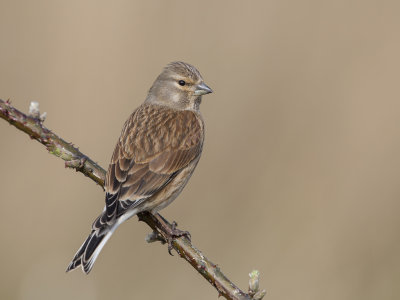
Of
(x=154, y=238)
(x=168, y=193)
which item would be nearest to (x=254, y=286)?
(x=154, y=238)

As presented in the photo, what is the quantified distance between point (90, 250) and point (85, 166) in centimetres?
49

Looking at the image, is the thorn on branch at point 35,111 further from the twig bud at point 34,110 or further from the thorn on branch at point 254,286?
the thorn on branch at point 254,286

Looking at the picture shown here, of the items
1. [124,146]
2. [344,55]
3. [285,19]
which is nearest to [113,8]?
[285,19]

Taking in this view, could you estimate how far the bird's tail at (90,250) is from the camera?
392 centimetres

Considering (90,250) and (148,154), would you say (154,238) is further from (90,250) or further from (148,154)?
(148,154)

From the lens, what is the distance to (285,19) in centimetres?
852

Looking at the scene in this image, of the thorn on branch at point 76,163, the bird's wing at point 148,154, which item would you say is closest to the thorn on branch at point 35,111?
the thorn on branch at point 76,163

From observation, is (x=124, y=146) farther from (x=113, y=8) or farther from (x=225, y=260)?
(x=113, y=8)

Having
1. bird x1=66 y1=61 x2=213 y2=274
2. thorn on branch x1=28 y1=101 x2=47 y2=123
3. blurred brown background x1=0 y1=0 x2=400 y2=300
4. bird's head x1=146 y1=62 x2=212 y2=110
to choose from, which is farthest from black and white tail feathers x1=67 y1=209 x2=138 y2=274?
blurred brown background x1=0 y1=0 x2=400 y2=300

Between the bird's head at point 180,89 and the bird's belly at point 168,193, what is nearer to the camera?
the bird's belly at point 168,193

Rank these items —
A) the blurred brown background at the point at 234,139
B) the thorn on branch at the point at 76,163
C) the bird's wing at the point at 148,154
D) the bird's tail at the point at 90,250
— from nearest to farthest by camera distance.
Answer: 1. the thorn on branch at the point at 76,163
2. the bird's tail at the point at 90,250
3. the bird's wing at the point at 148,154
4. the blurred brown background at the point at 234,139

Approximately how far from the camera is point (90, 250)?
400 centimetres

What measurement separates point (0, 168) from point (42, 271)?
151 cm

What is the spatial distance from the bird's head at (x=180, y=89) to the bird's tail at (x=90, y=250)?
1.65 meters
